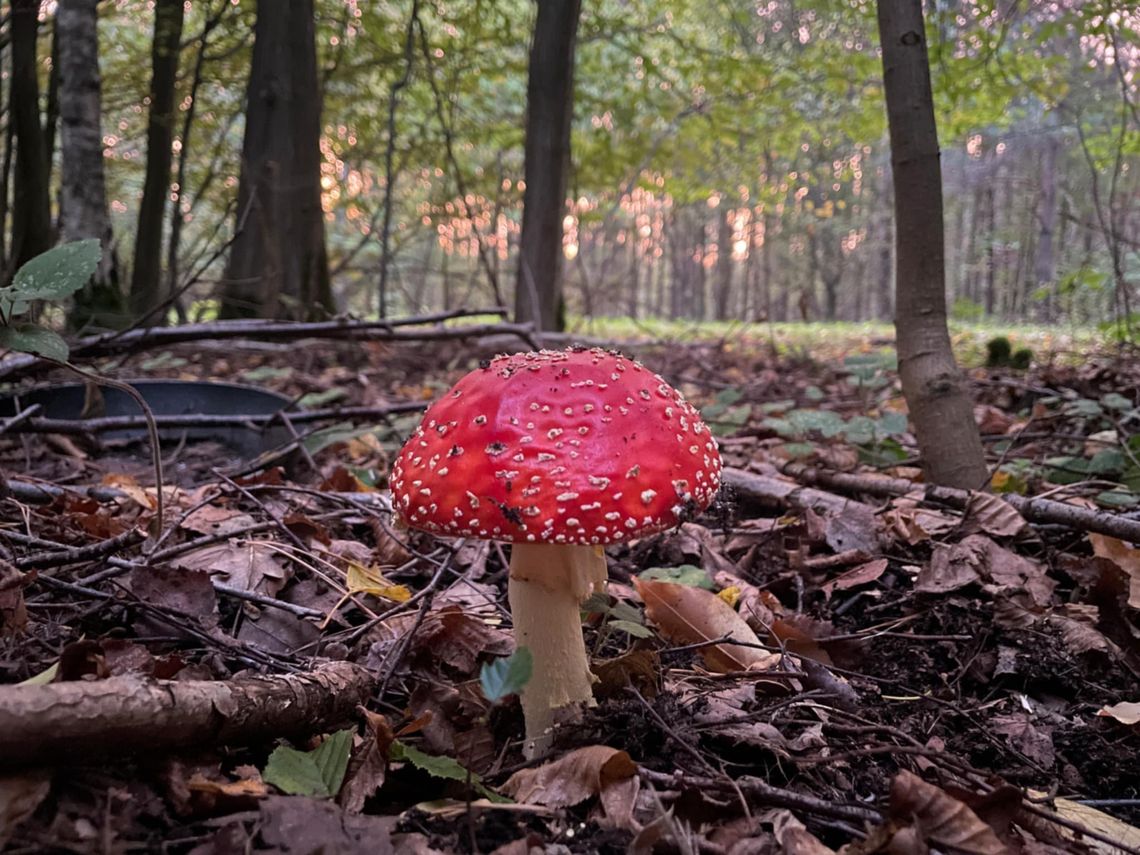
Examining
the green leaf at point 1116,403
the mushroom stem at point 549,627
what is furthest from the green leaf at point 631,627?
the green leaf at point 1116,403

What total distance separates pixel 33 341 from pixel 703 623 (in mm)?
2119

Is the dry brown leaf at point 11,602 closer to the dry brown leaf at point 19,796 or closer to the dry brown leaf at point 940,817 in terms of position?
the dry brown leaf at point 19,796

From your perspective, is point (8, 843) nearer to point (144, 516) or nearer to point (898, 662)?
point (144, 516)

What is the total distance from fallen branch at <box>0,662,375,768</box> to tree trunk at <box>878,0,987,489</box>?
2.82 m

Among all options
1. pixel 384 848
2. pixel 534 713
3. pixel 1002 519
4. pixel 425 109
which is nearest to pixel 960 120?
pixel 1002 519

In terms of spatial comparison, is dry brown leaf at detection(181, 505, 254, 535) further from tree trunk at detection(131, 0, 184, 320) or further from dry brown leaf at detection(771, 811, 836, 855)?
tree trunk at detection(131, 0, 184, 320)

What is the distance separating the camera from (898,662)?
2490mm

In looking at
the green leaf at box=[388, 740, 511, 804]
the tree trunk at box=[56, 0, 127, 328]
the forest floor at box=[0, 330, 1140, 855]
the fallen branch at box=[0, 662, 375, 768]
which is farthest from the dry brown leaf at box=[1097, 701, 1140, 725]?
the tree trunk at box=[56, 0, 127, 328]

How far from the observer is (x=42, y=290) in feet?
6.26

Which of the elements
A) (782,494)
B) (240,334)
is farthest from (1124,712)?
(240,334)

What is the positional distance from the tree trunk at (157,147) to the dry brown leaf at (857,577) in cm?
854

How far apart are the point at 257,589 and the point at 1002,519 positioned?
113 inches

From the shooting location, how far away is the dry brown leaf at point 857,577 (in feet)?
9.33

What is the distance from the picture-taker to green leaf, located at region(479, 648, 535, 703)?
139 centimetres
